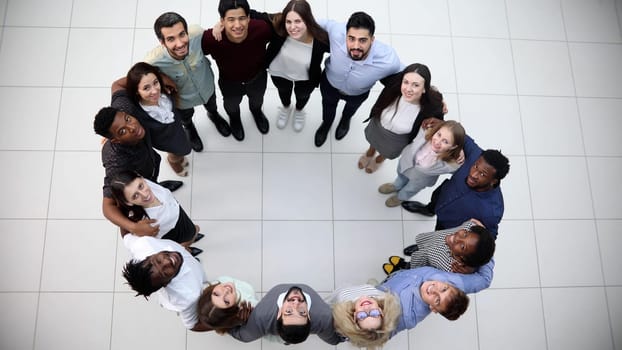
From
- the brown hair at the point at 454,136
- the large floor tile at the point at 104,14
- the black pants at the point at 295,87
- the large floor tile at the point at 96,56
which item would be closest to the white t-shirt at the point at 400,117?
the brown hair at the point at 454,136

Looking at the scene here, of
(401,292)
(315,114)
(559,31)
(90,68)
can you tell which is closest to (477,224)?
(401,292)

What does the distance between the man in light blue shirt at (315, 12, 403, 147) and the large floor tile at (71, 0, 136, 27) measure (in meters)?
2.19

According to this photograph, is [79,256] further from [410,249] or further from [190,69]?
[410,249]

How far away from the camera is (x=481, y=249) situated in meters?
2.15

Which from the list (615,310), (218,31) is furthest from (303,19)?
(615,310)

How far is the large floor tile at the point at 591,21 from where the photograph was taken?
406 centimetres

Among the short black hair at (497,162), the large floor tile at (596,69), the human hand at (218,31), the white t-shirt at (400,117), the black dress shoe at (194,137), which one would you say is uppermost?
the large floor tile at (596,69)

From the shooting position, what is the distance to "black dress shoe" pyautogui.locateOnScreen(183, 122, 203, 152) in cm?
321

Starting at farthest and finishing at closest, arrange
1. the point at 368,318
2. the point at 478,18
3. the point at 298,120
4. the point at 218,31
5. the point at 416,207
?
the point at 478,18 → the point at 298,120 → the point at 416,207 → the point at 218,31 → the point at 368,318

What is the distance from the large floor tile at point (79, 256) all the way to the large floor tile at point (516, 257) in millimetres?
3155

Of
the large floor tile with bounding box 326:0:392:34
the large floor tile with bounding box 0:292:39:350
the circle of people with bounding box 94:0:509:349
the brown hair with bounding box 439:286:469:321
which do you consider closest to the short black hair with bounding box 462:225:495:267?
the circle of people with bounding box 94:0:509:349

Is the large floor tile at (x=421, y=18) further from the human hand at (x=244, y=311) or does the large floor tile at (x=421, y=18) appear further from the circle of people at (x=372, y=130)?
the human hand at (x=244, y=311)

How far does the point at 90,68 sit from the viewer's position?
3.63m

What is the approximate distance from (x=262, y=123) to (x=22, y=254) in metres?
2.17
